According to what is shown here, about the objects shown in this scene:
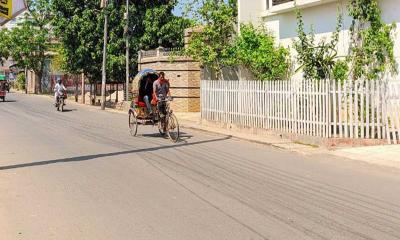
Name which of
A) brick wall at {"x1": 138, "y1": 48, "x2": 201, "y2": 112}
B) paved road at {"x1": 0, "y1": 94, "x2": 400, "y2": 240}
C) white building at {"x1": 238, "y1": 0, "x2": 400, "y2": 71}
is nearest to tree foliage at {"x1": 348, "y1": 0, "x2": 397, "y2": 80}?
white building at {"x1": 238, "y1": 0, "x2": 400, "y2": 71}

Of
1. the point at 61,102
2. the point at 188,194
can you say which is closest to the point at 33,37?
the point at 61,102

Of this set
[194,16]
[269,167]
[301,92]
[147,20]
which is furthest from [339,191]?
[147,20]

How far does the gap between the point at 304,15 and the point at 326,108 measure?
6.54 metres

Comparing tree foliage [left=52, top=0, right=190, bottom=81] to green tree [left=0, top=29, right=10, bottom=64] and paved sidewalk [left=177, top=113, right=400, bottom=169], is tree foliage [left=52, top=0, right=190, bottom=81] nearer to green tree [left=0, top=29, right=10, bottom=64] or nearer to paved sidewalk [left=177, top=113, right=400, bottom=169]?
paved sidewalk [left=177, top=113, right=400, bottom=169]

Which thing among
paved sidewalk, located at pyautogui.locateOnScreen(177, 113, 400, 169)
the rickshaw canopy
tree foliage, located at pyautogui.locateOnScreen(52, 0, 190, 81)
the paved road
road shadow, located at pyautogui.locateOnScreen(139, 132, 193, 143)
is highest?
tree foliage, located at pyautogui.locateOnScreen(52, 0, 190, 81)

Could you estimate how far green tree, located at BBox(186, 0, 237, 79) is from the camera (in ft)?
74.1

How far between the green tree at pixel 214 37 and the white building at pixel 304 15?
1175 millimetres

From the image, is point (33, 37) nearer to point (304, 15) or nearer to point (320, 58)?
point (304, 15)

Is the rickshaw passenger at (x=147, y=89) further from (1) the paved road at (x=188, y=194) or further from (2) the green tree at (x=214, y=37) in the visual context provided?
(2) the green tree at (x=214, y=37)

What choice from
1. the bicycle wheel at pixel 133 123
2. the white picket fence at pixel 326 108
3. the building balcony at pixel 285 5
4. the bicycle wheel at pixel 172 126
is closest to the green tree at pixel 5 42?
the building balcony at pixel 285 5

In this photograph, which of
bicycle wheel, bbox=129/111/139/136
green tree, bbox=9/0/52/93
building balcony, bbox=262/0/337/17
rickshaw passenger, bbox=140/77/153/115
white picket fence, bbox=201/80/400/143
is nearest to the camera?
white picket fence, bbox=201/80/400/143

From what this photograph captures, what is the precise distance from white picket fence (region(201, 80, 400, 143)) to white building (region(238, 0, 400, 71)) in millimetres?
2499

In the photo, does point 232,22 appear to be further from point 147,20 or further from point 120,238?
point 120,238

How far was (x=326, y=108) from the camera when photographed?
13359mm
